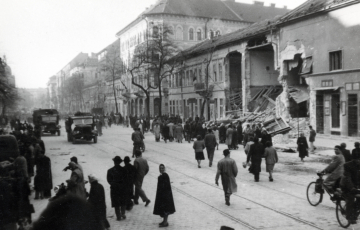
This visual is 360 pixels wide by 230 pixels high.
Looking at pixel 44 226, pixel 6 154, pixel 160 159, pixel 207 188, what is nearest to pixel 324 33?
pixel 160 159

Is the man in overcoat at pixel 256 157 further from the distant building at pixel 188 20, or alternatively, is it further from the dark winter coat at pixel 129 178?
the distant building at pixel 188 20

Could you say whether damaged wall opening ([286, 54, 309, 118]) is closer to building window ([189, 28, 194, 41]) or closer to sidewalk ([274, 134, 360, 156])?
sidewalk ([274, 134, 360, 156])

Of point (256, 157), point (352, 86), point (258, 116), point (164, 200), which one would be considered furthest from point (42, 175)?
point (258, 116)

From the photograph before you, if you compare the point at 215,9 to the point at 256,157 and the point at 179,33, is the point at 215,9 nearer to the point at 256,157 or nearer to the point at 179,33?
the point at 179,33

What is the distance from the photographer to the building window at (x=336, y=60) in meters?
25.6

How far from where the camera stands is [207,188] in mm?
13281

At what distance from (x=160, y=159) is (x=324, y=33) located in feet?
47.7

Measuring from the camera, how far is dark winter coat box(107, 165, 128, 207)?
31.8 ft

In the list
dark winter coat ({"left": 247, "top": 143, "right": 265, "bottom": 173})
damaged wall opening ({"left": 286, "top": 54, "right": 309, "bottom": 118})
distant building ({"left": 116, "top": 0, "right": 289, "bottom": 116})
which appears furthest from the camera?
distant building ({"left": 116, "top": 0, "right": 289, "bottom": 116})

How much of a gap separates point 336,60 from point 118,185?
2053cm

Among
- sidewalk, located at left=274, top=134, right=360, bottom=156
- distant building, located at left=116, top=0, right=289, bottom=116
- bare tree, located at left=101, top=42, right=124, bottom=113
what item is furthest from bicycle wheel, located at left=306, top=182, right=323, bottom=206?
distant building, located at left=116, top=0, right=289, bottom=116

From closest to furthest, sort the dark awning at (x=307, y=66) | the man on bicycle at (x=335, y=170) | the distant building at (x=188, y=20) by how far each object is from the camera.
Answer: the man on bicycle at (x=335, y=170)
the dark awning at (x=307, y=66)
the distant building at (x=188, y=20)

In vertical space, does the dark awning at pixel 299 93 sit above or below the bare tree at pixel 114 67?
below

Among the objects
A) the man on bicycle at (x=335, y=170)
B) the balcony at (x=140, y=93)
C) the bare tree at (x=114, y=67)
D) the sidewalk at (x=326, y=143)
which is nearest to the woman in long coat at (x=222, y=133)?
the sidewalk at (x=326, y=143)
